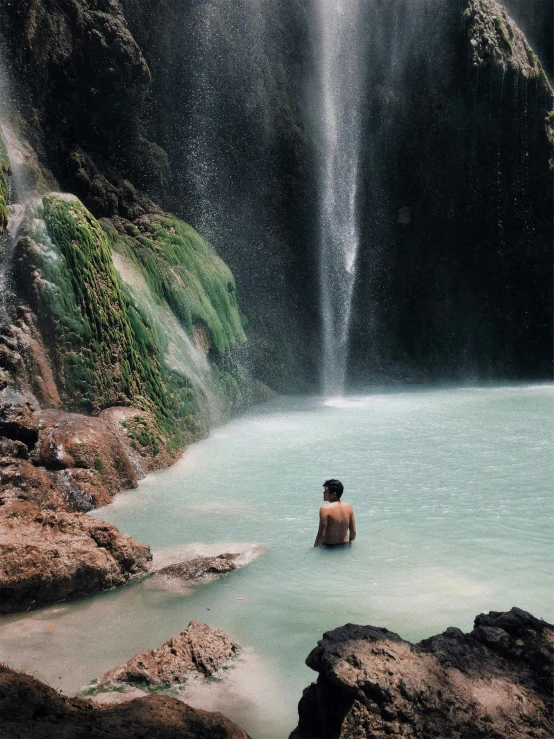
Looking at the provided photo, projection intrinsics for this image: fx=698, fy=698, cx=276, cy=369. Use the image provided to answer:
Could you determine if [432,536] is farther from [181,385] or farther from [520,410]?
[520,410]

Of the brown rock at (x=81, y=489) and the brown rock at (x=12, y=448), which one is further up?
the brown rock at (x=12, y=448)

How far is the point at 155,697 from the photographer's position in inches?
110

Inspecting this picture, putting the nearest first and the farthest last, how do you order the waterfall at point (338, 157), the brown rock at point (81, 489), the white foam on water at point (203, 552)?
1. the white foam on water at point (203, 552)
2. the brown rock at point (81, 489)
3. the waterfall at point (338, 157)

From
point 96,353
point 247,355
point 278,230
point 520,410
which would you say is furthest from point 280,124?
point 96,353

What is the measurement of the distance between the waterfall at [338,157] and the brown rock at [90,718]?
16188 mm

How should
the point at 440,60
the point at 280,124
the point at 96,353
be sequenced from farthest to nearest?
the point at 440,60 → the point at 280,124 → the point at 96,353

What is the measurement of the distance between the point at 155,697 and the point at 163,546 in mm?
3201

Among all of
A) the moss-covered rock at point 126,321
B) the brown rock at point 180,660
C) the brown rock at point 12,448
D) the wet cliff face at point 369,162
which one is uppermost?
the wet cliff face at point 369,162

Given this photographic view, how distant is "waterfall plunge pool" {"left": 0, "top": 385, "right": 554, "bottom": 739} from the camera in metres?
4.04

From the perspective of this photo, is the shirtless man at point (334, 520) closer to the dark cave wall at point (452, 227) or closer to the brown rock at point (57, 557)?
the brown rock at point (57, 557)

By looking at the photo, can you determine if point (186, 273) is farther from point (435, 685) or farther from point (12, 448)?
point (435, 685)

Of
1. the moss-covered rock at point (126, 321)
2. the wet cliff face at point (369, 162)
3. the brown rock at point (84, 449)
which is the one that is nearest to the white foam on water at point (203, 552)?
the brown rock at point (84, 449)

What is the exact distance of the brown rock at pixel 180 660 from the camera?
3654 millimetres

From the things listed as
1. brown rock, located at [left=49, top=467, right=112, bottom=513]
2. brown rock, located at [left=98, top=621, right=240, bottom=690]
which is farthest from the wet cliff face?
brown rock, located at [left=98, top=621, right=240, bottom=690]
